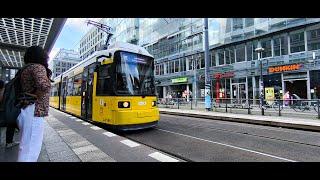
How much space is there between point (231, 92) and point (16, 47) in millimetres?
21778

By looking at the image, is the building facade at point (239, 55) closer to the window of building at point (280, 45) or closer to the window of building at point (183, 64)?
the window of building at point (280, 45)

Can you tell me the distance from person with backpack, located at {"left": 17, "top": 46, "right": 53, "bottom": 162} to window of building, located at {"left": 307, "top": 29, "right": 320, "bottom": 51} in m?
22.9

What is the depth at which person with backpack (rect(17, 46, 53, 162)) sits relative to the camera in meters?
2.63

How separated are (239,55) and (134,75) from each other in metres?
20.2

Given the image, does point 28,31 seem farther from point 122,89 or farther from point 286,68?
point 286,68

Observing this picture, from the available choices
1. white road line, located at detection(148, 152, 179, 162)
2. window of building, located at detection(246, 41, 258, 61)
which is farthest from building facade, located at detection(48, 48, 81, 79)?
white road line, located at detection(148, 152, 179, 162)

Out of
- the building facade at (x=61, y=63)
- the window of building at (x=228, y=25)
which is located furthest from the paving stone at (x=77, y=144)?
the building facade at (x=61, y=63)

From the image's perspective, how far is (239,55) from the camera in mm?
24531

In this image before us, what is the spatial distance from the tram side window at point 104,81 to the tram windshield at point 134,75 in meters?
0.38

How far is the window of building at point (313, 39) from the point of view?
18859 millimetres
